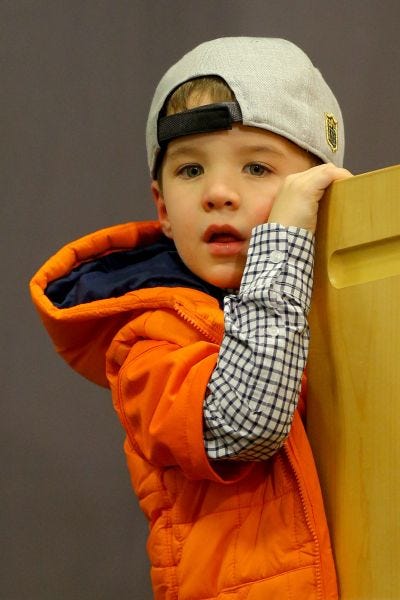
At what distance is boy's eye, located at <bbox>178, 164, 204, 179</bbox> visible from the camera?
100cm

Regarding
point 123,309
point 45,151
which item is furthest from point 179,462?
point 45,151

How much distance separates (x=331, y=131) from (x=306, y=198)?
0.22 m

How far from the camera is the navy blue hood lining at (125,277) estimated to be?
102 centimetres

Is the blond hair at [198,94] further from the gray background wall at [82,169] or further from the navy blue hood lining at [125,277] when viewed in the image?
the gray background wall at [82,169]

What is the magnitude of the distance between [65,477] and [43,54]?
27.9 inches

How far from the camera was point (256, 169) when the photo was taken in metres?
0.98

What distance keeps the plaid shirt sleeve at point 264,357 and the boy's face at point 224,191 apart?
0.10 m

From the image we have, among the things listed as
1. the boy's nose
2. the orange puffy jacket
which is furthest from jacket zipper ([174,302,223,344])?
the boy's nose

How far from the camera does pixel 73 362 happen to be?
1.13m

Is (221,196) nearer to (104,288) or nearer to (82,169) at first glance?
(104,288)

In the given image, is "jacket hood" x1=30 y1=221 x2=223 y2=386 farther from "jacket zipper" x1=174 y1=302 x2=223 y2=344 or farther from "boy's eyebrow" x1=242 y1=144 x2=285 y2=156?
"boy's eyebrow" x1=242 y1=144 x2=285 y2=156

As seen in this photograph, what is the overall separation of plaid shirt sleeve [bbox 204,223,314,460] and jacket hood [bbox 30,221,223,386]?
0.08 m

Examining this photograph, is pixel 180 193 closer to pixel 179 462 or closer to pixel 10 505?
pixel 179 462

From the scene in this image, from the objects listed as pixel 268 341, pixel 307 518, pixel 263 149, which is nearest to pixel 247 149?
pixel 263 149
